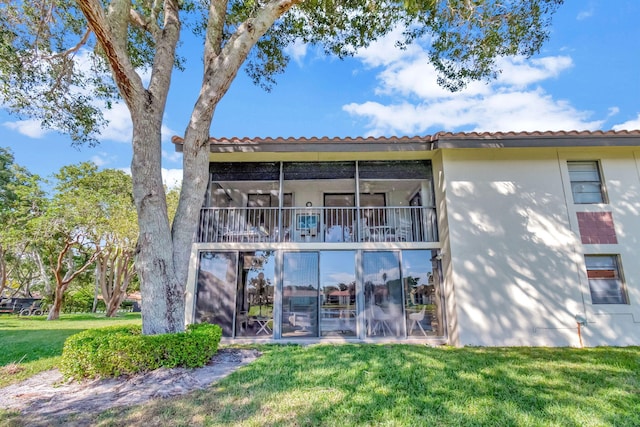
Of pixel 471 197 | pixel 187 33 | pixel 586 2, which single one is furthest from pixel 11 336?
pixel 586 2

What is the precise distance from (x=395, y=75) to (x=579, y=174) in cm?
578

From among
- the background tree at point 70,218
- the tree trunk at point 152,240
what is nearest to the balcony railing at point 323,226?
the tree trunk at point 152,240

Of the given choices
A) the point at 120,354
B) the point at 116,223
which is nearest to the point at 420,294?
the point at 120,354

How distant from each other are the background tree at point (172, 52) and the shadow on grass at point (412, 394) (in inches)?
70.7

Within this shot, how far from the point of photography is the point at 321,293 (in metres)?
8.09

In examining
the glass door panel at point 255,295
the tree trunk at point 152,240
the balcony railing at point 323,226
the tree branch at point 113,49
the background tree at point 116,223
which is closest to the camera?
the tree branch at point 113,49

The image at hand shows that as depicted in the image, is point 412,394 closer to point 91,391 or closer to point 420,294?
point 91,391

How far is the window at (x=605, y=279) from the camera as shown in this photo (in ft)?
24.1

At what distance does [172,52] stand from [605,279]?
1036 cm

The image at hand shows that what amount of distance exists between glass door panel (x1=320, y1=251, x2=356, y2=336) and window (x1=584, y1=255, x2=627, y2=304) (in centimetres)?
544

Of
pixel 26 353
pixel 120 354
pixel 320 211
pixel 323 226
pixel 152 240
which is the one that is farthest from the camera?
pixel 320 211

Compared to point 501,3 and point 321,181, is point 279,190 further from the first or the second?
point 501,3

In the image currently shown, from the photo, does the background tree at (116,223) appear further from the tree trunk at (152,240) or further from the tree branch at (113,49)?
the tree branch at (113,49)

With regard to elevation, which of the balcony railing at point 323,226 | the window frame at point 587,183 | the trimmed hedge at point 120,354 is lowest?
the trimmed hedge at point 120,354
